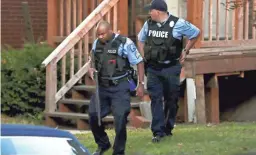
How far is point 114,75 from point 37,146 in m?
3.46

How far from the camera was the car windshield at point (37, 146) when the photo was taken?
197 inches

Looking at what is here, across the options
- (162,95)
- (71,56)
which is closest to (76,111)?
(71,56)

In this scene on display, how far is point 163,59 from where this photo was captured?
9.25 meters

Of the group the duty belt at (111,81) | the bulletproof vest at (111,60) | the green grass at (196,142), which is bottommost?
the green grass at (196,142)

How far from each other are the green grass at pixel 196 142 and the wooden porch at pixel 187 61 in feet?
5.72

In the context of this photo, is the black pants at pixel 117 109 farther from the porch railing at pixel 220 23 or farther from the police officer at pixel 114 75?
the porch railing at pixel 220 23

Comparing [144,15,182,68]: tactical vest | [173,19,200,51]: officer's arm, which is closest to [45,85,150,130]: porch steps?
Answer: [144,15,182,68]: tactical vest

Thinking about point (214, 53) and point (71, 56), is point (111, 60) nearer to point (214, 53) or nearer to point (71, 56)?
point (214, 53)

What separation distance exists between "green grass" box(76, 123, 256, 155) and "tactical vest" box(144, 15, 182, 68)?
0.97 m

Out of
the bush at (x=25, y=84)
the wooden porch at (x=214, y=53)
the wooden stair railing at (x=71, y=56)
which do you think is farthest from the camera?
the bush at (x=25, y=84)

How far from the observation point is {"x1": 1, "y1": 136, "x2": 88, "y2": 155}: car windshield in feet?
16.4

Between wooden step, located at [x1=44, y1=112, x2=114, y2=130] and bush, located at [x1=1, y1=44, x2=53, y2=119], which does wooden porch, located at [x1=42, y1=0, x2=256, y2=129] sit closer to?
wooden step, located at [x1=44, y1=112, x2=114, y2=130]

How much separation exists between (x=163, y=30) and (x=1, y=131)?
4.38 metres

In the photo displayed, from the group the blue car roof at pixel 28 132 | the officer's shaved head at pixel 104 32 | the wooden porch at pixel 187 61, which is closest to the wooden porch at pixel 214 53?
the wooden porch at pixel 187 61
